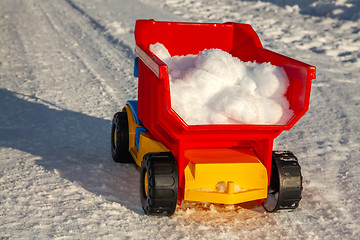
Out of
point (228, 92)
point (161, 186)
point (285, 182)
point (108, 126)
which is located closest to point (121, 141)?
point (108, 126)

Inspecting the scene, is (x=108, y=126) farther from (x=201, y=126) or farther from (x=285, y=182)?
(x=285, y=182)

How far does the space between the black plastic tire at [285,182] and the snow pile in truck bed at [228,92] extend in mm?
330

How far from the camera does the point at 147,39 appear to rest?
195 inches

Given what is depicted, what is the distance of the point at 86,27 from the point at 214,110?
7.10 metres

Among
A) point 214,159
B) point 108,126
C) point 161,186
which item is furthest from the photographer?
point 108,126

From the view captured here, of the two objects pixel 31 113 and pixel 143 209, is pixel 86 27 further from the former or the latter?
pixel 143 209

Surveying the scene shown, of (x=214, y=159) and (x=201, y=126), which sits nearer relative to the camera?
(x=201, y=126)

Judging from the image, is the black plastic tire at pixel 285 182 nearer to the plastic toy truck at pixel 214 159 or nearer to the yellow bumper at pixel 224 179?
the plastic toy truck at pixel 214 159

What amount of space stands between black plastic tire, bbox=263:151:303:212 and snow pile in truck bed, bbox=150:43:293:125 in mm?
330

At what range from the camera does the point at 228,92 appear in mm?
3881

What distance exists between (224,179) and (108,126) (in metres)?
2.48

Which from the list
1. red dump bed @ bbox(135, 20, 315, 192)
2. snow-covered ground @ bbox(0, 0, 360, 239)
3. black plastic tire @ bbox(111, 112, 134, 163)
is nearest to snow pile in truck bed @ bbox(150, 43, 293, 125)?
red dump bed @ bbox(135, 20, 315, 192)

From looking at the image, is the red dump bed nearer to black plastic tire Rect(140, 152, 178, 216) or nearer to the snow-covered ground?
black plastic tire Rect(140, 152, 178, 216)

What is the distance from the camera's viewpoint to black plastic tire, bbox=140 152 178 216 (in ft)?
12.1
